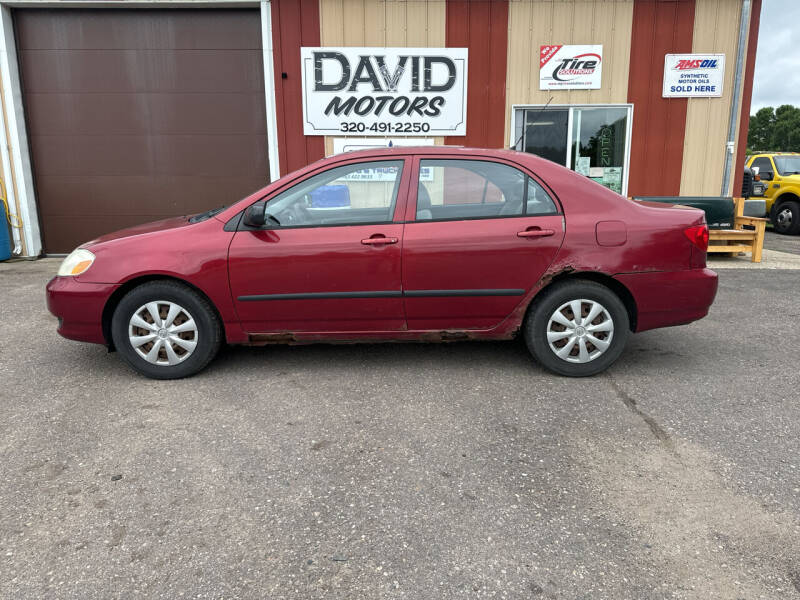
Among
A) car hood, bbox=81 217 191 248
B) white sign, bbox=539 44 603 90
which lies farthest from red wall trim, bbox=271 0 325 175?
car hood, bbox=81 217 191 248

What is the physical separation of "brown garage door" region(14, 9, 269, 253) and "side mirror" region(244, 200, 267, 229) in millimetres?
5870

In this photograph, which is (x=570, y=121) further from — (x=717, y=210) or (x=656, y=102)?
(x=717, y=210)

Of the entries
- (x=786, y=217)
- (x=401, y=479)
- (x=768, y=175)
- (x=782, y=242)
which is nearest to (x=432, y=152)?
(x=401, y=479)

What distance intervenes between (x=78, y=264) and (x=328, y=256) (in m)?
1.64

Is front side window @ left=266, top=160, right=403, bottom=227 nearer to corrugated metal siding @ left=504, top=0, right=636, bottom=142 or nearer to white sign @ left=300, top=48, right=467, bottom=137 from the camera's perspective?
white sign @ left=300, top=48, right=467, bottom=137

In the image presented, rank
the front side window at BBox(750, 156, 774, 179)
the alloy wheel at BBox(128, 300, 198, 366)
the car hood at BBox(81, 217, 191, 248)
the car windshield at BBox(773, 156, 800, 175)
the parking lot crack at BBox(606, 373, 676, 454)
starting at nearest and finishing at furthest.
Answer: the parking lot crack at BBox(606, 373, 676, 454) < the alloy wheel at BBox(128, 300, 198, 366) < the car hood at BBox(81, 217, 191, 248) < the car windshield at BBox(773, 156, 800, 175) < the front side window at BBox(750, 156, 774, 179)

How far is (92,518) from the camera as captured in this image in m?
2.35

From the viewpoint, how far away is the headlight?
3.78m

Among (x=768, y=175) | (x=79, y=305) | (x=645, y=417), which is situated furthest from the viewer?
(x=768, y=175)

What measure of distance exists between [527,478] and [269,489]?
1.15 m

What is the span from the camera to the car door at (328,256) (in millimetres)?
3719

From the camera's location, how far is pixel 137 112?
29.7 ft

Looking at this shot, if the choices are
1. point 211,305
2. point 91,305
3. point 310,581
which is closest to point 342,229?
point 211,305

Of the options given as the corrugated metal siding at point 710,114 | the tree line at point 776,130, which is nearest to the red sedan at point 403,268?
the corrugated metal siding at point 710,114
